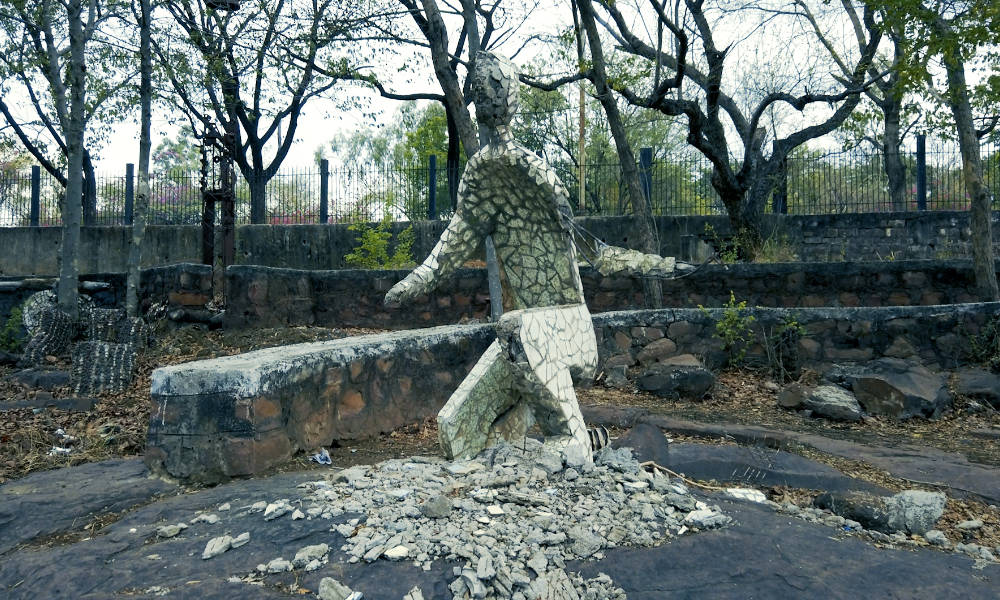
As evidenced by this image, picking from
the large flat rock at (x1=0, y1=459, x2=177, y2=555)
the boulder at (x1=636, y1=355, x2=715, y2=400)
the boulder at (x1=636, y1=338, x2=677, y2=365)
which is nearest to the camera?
the large flat rock at (x1=0, y1=459, x2=177, y2=555)

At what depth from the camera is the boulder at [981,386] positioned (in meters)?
6.55

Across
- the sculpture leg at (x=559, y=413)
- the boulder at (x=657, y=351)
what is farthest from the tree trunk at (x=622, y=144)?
the sculpture leg at (x=559, y=413)

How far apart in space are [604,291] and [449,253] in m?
6.06

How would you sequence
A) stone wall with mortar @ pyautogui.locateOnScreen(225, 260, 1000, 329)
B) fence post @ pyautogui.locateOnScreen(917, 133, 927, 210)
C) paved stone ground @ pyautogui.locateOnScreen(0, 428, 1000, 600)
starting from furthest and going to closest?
1. fence post @ pyautogui.locateOnScreen(917, 133, 927, 210)
2. stone wall with mortar @ pyautogui.locateOnScreen(225, 260, 1000, 329)
3. paved stone ground @ pyautogui.locateOnScreen(0, 428, 1000, 600)

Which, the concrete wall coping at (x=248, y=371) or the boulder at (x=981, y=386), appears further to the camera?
the boulder at (x=981, y=386)

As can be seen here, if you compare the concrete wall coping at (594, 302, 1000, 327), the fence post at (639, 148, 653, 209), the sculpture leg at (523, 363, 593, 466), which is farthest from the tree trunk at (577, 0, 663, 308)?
the sculpture leg at (523, 363, 593, 466)

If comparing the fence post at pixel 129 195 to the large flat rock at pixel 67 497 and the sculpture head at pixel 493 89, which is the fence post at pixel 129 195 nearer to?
the large flat rock at pixel 67 497

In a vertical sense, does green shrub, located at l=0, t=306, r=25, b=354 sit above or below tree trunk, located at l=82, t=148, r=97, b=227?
below

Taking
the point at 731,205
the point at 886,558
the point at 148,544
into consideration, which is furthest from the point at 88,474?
the point at 731,205

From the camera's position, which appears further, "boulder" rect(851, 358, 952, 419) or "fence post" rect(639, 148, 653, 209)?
"fence post" rect(639, 148, 653, 209)

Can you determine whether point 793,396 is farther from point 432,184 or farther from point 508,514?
point 432,184

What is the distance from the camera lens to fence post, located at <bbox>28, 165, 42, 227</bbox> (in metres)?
16.1

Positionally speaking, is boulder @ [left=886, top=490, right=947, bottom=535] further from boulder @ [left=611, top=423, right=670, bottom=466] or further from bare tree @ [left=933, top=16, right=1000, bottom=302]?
bare tree @ [left=933, top=16, right=1000, bottom=302]

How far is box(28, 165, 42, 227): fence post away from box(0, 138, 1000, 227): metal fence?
22 mm
